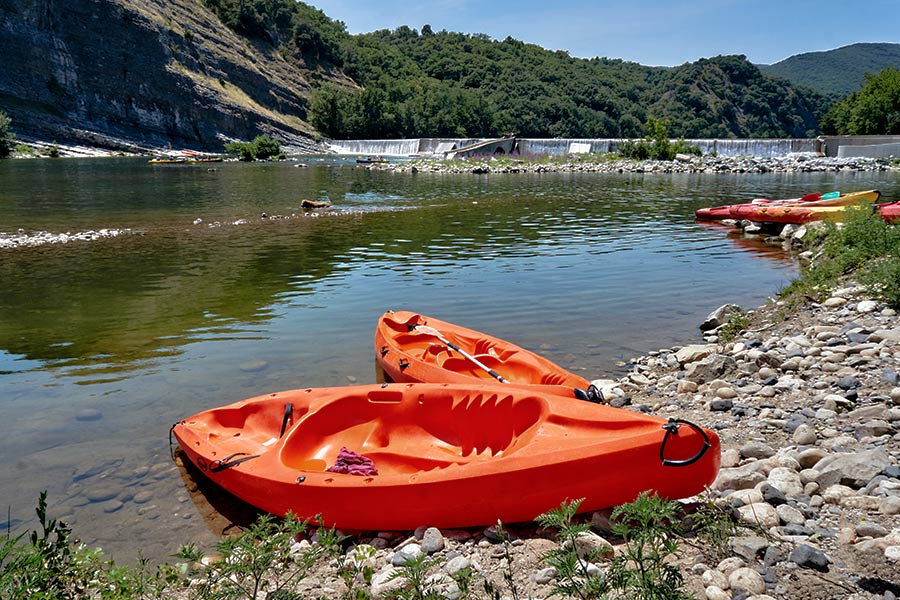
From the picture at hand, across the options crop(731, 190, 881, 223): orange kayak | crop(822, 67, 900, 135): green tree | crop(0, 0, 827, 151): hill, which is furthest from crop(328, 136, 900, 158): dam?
crop(731, 190, 881, 223): orange kayak

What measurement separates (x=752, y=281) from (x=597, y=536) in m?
10.3

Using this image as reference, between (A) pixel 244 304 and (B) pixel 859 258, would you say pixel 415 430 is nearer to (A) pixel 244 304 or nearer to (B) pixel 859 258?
(A) pixel 244 304

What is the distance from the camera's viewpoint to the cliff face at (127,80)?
71.3 m

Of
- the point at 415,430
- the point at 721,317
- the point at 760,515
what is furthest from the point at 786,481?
the point at 721,317

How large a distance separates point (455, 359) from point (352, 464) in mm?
2451

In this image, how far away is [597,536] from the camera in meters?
3.68

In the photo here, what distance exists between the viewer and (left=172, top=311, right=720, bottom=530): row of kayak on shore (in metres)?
3.87

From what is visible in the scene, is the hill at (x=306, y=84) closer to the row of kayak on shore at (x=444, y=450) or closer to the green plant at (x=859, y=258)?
the row of kayak on shore at (x=444, y=450)

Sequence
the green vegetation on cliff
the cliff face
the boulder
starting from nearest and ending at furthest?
the boulder
the cliff face
the green vegetation on cliff

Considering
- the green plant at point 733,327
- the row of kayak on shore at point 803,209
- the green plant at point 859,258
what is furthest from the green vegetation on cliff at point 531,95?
the green plant at point 733,327

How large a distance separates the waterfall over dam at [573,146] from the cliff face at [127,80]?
1901 cm

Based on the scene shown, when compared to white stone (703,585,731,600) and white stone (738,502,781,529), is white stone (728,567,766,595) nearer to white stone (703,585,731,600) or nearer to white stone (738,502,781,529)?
white stone (703,585,731,600)

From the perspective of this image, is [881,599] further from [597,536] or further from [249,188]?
[249,188]

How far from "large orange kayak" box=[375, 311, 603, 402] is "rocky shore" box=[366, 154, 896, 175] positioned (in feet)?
131
